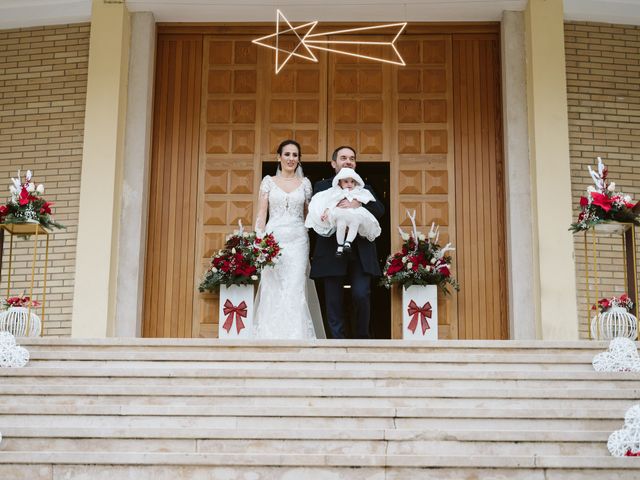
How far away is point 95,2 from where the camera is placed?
12.5 metres

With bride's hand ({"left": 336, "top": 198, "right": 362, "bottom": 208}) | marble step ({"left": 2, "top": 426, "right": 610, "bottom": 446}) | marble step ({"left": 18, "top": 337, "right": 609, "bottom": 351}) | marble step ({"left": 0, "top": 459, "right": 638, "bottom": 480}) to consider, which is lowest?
marble step ({"left": 0, "top": 459, "right": 638, "bottom": 480})

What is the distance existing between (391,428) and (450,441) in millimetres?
449

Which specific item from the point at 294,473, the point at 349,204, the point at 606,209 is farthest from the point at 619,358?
the point at 349,204

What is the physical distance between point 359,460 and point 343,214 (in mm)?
3779

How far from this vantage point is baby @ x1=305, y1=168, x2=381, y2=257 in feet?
33.2

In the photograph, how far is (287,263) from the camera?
1105cm

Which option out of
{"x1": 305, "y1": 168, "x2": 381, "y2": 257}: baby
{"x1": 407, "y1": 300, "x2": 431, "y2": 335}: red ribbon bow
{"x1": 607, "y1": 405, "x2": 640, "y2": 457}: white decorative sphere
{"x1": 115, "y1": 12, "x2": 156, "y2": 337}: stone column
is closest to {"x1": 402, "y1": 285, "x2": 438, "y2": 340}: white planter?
{"x1": 407, "y1": 300, "x2": 431, "y2": 335}: red ribbon bow

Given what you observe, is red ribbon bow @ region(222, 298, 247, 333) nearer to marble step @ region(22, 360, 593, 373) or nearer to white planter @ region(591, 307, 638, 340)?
marble step @ region(22, 360, 593, 373)

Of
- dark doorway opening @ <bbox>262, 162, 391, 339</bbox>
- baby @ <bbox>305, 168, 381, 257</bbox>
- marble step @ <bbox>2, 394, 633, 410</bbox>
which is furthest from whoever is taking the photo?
dark doorway opening @ <bbox>262, 162, 391, 339</bbox>

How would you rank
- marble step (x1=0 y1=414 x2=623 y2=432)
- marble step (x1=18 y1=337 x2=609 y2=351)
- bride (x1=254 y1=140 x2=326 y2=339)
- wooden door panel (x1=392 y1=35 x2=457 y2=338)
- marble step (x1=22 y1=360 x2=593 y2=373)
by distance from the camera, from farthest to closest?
wooden door panel (x1=392 y1=35 x2=457 y2=338) → bride (x1=254 y1=140 x2=326 y2=339) → marble step (x1=18 y1=337 x2=609 y2=351) → marble step (x1=22 y1=360 x2=593 y2=373) → marble step (x1=0 y1=414 x2=623 y2=432)

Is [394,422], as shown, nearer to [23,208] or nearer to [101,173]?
[23,208]

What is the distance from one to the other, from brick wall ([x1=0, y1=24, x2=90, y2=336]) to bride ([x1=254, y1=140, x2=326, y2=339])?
2.49 meters

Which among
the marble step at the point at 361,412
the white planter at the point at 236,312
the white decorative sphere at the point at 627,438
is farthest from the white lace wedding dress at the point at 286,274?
the white decorative sphere at the point at 627,438

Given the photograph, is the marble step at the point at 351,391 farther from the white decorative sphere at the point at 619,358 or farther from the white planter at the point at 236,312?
the white planter at the point at 236,312
